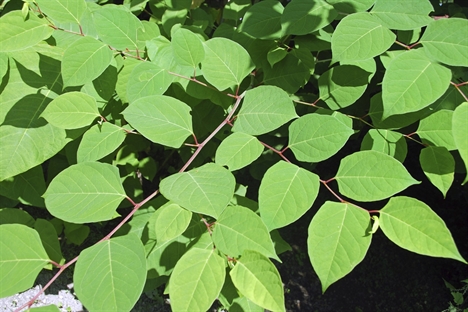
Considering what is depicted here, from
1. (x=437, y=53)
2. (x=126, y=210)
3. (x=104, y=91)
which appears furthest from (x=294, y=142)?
(x=126, y=210)

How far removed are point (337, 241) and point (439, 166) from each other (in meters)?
0.41

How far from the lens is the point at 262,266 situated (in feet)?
2.81

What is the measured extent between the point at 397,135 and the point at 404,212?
0.36 metres

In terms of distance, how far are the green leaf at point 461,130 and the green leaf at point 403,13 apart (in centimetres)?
28

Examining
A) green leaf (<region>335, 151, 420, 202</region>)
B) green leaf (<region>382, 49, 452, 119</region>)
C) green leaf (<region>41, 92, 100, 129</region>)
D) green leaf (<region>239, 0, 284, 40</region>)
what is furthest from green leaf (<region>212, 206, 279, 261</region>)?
green leaf (<region>239, 0, 284, 40</region>)

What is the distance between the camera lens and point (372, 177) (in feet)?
3.10

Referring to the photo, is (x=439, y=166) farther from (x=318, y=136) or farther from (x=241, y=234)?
(x=241, y=234)

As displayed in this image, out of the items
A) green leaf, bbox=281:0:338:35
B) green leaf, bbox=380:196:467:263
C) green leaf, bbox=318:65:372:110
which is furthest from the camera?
green leaf, bbox=318:65:372:110

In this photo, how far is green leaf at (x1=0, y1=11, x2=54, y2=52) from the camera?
1097 mm

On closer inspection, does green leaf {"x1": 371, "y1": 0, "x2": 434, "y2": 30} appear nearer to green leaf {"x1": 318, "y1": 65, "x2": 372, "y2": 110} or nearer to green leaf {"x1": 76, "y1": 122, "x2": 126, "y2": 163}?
green leaf {"x1": 318, "y1": 65, "x2": 372, "y2": 110}

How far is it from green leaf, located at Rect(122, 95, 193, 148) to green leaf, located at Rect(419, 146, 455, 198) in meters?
0.65

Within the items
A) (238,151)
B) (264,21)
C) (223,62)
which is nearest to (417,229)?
(238,151)

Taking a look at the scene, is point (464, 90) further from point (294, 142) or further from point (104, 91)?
point (104, 91)

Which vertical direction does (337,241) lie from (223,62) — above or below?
below
